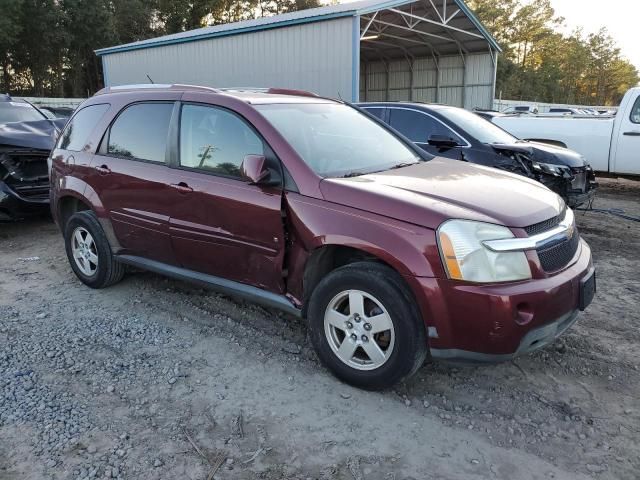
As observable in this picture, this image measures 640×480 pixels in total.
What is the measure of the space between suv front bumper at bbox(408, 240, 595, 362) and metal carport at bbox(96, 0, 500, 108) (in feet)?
39.8

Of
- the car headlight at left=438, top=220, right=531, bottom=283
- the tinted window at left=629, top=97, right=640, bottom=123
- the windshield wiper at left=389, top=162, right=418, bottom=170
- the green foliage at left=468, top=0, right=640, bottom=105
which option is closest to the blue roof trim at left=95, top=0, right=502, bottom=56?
the tinted window at left=629, top=97, right=640, bottom=123

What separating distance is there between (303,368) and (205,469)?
41.7 inches

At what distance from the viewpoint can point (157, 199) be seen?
13.5 ft

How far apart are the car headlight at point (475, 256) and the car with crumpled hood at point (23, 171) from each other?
5.69 meters

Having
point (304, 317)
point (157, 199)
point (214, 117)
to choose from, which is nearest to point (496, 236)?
point (304, 317)

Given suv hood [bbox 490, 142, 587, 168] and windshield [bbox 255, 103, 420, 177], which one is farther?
suv hood [bbox 490, 142, 587, 168]

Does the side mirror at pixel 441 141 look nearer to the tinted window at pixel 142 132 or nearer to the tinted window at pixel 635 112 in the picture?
the tinted window at pixel 142 132

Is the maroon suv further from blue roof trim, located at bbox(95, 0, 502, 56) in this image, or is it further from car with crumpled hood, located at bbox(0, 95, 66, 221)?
blue roof trim, located at bbox(95, 0, 502, 56)

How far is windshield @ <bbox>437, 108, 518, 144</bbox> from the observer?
7.23m

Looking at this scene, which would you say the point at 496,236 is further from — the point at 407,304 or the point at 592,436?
the point at 592,436

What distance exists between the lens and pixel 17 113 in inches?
315

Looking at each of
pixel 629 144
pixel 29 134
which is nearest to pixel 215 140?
pixel 29 134

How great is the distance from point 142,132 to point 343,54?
10755mm

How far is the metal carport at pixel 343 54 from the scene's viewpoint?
14531 mm
